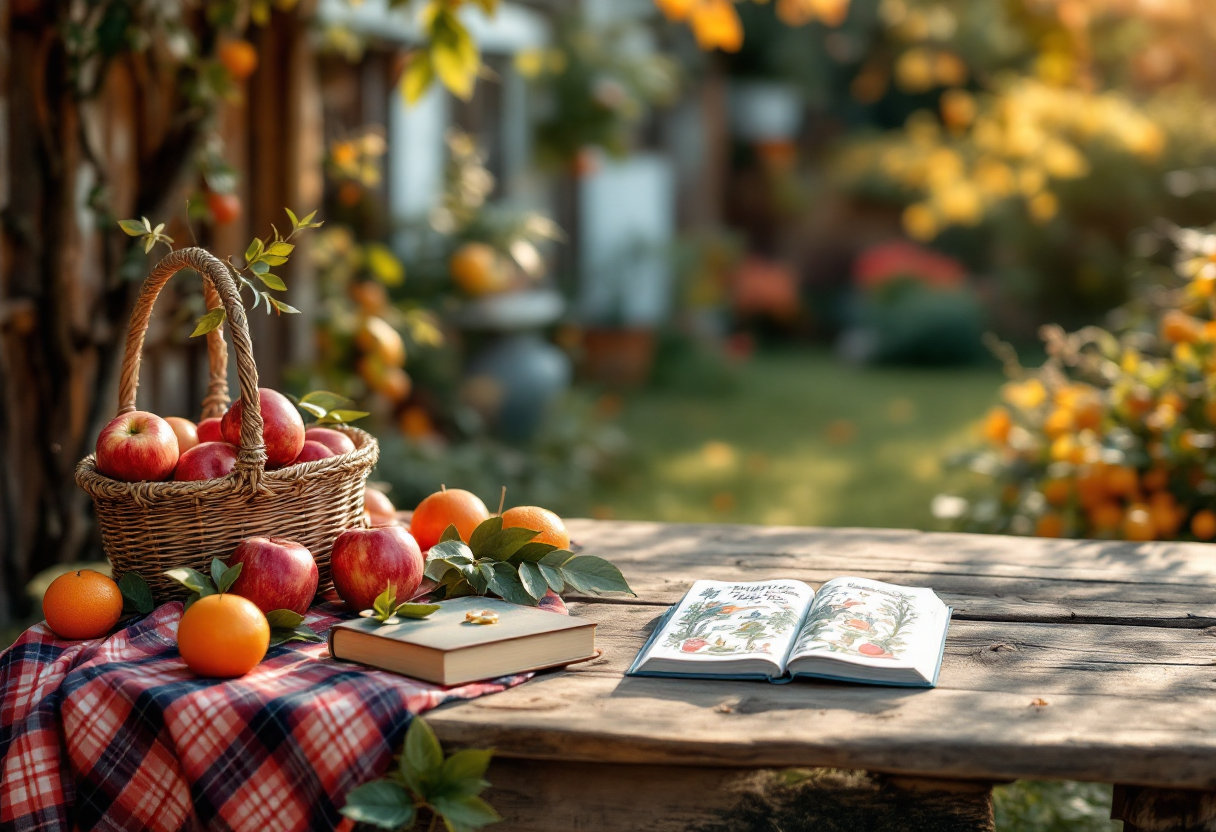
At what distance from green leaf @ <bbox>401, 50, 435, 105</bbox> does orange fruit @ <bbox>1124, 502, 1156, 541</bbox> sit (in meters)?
2.04

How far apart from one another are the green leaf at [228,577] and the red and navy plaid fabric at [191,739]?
0.36 ft

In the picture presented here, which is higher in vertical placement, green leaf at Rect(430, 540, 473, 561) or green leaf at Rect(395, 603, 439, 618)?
green leaf at Rect(430, 540, 473, 561)

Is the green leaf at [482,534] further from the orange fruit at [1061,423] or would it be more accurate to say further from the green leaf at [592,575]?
the orange fruit at [1061,423]

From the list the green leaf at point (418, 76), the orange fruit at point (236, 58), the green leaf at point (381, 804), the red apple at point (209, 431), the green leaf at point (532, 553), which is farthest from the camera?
the orange fruit at point (236, 58)

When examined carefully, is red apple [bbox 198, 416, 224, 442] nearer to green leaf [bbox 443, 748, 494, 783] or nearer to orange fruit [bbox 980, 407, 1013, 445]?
green leaf [bbox 443, 748, 494, 783]

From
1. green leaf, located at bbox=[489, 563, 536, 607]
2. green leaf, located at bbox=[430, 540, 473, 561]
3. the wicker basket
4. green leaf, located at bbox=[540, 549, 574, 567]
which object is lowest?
green leaf, located at bbox=[489, 563, 536, 607]

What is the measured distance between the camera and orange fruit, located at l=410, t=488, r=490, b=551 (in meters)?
1.98

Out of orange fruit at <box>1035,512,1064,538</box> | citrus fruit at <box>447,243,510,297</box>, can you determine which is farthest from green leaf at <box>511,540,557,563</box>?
citrus fruit at <box>447,243,510,297</box>

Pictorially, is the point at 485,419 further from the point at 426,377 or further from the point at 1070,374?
the point at 1070,374

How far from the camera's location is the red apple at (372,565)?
173 centimetres

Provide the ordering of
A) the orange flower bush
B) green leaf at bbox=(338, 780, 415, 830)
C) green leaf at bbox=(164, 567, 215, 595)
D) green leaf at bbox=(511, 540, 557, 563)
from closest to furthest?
1. green leaf at bbox=(338, 780, 415, 830)
2. green leaf at bbox=(164, 567, 215, 595)
3. green leaf at bbox=(511, 540, 557, 563)
4. the orange flower bush

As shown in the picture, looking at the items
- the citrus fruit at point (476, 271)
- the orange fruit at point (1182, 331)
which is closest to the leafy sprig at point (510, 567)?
the orange fruit at point (1182, 331)

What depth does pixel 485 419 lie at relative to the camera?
5.99 metres

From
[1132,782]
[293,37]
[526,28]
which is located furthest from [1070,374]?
[1132,782]
